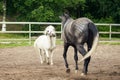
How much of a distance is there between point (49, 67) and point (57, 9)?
24129mm

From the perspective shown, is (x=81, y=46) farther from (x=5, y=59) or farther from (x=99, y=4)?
(x=99, y=4)

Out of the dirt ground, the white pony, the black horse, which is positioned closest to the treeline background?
the dirt ground

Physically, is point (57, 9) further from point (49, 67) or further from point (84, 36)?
point (84, 36)

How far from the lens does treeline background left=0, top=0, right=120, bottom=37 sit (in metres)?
33.3

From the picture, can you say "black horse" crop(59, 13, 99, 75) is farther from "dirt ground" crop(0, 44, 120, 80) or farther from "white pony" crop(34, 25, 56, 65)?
"white pony" crop(34, 25, 56, 65)

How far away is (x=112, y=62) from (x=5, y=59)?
3.97 m

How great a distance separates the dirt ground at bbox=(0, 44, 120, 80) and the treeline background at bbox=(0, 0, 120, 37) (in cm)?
1505

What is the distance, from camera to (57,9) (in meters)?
35.9

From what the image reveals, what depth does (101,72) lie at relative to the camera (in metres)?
10.7

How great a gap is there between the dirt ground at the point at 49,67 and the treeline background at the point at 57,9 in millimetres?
15047

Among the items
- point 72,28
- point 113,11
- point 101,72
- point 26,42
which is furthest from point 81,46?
point 113,11

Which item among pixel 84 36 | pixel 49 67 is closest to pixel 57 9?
pixel 49 67

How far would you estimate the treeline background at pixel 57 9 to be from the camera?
109 feet

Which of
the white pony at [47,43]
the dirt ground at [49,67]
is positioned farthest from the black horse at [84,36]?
the white pony at [47,43]
